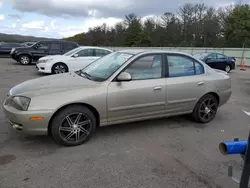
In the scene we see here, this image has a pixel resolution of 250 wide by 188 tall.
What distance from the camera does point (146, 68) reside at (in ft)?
12.8


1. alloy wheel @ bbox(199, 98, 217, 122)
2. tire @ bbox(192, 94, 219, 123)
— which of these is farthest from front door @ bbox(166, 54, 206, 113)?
alloy wheel @ bbox(199, 98, 217, 122)

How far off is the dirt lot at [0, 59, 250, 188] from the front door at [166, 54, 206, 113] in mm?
516

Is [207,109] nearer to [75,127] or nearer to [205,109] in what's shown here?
[205,109]

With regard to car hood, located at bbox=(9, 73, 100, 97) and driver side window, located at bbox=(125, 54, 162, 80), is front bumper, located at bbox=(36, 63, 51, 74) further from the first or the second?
driver side window, located at bbox=(125, 54, 162, 80)

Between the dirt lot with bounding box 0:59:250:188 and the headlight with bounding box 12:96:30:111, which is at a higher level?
the headlight with bounding box 12:96:30:111

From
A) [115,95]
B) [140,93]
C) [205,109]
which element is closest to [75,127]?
[115,95]

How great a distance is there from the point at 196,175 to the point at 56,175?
1832 mm

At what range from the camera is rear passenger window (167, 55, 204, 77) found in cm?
409

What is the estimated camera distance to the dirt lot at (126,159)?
101 inches

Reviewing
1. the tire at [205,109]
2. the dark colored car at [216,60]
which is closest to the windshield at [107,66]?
the tire at [205,109]

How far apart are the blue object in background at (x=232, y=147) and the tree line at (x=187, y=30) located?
116 ft

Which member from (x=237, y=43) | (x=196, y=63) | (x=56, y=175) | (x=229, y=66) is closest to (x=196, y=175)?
(x=56, y=175)

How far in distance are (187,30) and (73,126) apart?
44.9 meters

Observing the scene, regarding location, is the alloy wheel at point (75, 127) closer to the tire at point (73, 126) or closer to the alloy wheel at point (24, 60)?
the tire at point (73, 126)
